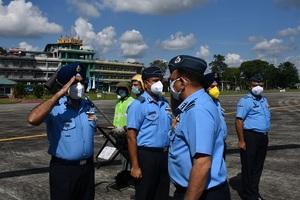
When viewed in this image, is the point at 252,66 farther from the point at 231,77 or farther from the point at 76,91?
the point at 76,91

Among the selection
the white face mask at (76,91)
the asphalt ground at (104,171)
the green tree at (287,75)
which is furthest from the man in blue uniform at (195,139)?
the green tree at (287,75)

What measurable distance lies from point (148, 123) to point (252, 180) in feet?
8.58

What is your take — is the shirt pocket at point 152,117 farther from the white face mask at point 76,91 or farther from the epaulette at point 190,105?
the epaulette at point 190,105

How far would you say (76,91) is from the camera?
433cm

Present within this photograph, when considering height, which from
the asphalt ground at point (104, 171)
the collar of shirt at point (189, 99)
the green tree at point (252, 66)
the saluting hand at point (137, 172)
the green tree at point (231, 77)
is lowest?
the asphalt ground at point (104, 171)

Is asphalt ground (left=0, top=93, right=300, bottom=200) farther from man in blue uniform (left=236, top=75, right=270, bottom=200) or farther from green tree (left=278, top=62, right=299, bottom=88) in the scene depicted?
green tree (left=278, top=62, right=299, bottom=88)

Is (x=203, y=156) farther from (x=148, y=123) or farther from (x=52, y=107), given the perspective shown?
(x=148, y=123)

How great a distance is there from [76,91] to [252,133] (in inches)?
147

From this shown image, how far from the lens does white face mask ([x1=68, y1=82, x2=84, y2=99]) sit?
432 centimetres

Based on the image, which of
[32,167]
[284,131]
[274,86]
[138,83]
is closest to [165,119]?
[138,83]

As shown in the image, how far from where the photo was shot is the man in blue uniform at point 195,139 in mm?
3082

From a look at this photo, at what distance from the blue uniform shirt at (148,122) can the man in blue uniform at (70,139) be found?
1014 mm

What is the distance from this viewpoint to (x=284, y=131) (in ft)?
59.1

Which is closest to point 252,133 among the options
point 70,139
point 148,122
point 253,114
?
point 253,114
